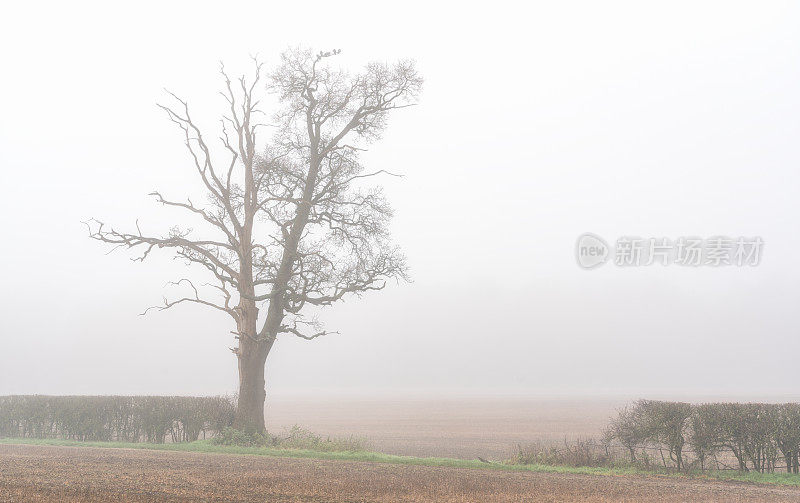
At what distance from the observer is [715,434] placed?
20.2 m

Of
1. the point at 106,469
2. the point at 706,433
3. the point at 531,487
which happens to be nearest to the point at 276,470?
the point at 106,469

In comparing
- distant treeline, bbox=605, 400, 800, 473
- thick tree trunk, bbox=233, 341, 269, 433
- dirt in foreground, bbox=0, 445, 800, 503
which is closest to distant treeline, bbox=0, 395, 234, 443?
thick tree trunk, bbox=233, 341, 269, 433

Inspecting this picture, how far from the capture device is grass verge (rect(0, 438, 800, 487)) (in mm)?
19609

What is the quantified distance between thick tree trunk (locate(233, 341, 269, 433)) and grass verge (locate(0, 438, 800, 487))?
1.55 metres

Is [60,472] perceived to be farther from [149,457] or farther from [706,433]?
[706,433]

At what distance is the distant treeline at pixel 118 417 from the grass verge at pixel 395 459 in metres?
0.89

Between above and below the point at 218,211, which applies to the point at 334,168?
above

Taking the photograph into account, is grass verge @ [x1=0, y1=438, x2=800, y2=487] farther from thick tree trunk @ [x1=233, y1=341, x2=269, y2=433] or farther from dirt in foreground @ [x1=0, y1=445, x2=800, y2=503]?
thick tree trunk @ [x1=233, y1=341, x2=269, y2=433]

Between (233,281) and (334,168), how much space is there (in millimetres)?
6638

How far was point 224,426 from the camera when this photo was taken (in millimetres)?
28391

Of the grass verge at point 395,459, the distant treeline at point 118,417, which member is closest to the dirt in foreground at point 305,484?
the grass verge at point 395,459

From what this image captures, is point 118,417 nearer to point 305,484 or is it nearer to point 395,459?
point 395,459

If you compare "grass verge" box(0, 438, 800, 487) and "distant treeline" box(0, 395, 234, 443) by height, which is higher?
"distant treeline" box(0, 395, 234, 443)

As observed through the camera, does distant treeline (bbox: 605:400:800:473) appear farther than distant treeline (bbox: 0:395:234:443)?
No
